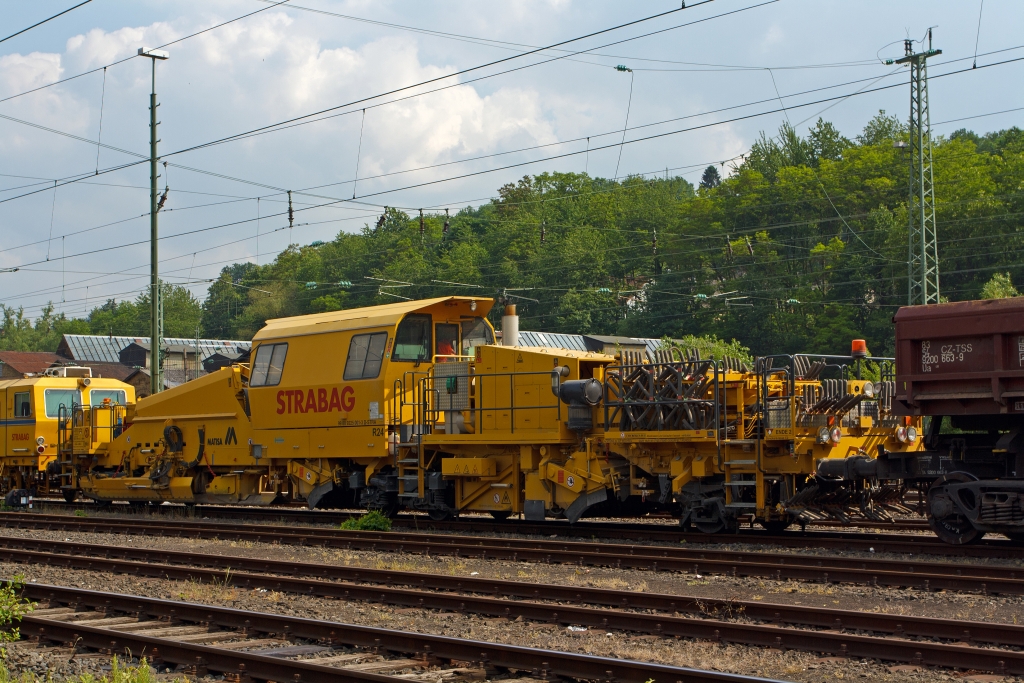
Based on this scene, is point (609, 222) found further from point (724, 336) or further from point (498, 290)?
point (498, 290)

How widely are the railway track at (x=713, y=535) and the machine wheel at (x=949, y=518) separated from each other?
0.16m

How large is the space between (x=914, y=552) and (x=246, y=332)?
9309 centimetres

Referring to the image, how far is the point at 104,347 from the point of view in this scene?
80.9m

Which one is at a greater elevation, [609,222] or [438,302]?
[609,222]

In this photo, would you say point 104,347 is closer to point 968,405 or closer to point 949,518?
point 949,518

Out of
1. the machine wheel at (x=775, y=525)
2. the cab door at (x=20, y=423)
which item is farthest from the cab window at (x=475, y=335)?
the cab door at (x=20, y=423)

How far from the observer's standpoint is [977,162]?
59.9 meters

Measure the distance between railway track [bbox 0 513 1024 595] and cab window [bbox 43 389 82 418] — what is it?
875 cm

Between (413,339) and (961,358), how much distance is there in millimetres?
8756

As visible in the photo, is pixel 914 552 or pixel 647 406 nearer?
pixel 914 552

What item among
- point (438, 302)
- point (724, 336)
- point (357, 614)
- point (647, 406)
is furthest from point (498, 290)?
point (357, 614)

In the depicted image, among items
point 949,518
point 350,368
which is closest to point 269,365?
point 350,368

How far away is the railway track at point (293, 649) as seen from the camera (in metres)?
6.85

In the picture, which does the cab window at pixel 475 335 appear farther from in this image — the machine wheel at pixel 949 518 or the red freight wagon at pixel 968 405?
the machine wheel at pixel 949 518
